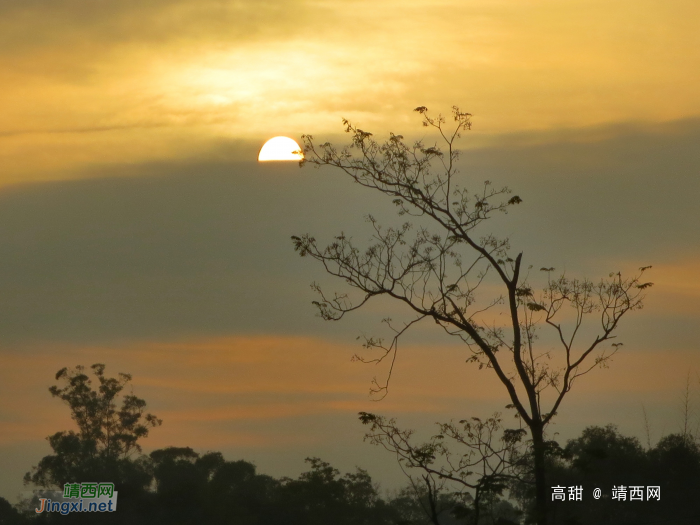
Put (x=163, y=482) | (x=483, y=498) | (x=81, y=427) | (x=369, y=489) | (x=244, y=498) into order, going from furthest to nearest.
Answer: (x=81, y=427)
(x=163, y=482)
(x=244, y=498)
(x=369, y=489)
(x=483, y=498)

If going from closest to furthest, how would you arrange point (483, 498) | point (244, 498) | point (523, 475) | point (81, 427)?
point (483, 498) < point (523, 475) < point (244, 498) < point (81, 427)

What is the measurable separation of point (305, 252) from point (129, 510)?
27.4 m

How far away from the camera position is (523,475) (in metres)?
15.6

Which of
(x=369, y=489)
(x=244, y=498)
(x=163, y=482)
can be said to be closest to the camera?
(x=369, y=489)

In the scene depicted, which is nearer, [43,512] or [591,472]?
[591,472]

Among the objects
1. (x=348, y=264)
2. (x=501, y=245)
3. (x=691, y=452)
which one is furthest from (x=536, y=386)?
(x=691, y=452)

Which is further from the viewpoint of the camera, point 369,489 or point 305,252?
point 369,489

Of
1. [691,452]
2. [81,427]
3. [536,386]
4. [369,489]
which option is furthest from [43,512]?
[536,386]

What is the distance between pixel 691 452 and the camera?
33500mm

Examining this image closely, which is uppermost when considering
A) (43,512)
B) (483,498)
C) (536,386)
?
(536,386)

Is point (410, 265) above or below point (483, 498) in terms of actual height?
above

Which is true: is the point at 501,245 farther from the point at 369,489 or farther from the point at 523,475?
the point at 369,489

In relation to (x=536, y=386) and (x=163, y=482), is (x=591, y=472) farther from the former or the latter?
(x=163, y=482)

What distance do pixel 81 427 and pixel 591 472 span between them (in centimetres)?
4027
